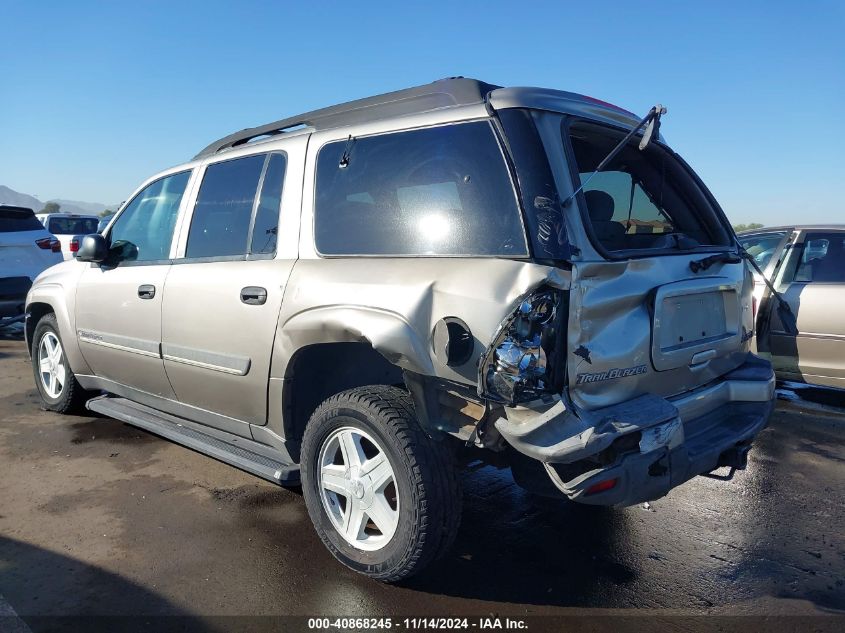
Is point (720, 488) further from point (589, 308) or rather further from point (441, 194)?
point (441, 194)

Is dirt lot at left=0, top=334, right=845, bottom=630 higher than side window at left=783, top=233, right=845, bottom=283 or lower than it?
lower

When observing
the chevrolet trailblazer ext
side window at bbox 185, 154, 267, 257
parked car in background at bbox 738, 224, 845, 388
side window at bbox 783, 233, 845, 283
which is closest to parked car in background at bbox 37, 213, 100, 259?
side window at bbox 185, 154, 267, 257

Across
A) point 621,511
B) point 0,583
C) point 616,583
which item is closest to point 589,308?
point 616,583

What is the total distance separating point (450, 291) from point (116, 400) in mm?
3372

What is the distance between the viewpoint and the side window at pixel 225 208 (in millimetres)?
3566

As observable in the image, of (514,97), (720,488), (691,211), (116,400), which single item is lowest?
(720,488)

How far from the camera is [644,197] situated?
3463mm

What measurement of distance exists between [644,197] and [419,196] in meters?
1.41

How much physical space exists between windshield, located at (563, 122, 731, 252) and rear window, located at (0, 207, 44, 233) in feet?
28.2

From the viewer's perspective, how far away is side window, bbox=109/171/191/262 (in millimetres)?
4148

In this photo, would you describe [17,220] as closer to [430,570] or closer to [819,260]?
[430,570]

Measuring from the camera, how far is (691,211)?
354cm

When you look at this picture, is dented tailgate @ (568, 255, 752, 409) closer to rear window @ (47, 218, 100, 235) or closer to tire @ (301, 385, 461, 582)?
tire @ (301, 385, 461, 582)

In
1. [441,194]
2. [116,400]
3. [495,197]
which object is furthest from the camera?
[116,400]
